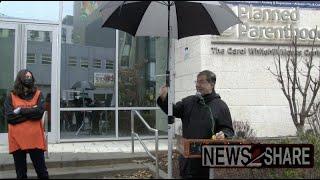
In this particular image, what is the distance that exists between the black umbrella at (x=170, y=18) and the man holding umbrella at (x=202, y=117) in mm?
599

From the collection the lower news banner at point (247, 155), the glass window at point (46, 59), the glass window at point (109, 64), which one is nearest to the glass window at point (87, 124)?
the glass window at point (109, 64)

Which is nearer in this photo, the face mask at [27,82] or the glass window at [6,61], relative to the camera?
the face mask at [27,82]

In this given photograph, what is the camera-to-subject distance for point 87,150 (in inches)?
440

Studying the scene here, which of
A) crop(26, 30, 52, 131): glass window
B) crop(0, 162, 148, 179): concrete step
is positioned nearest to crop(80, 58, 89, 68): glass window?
crop(26, 30, 52, 131): glass window

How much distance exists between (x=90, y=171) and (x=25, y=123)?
6.46ft

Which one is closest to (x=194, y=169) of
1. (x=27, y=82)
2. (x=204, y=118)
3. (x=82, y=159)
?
(x=204, y=118)

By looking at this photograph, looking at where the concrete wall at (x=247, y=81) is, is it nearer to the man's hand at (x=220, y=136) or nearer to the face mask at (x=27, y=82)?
the face mask at (x=27, y=82)

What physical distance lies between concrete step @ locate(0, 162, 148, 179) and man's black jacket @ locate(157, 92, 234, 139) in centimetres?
270

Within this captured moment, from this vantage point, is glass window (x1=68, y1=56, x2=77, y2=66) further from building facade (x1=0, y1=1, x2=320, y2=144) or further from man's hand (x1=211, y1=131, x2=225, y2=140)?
man's hand (x1=211, y1=131, x2=225, y2=140)

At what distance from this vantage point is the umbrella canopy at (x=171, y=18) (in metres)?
6.26

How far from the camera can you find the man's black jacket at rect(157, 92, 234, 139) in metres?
5.59

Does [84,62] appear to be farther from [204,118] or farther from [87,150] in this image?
[204,118]

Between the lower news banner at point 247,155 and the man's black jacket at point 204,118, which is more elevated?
the man's black jacket at point 204,118

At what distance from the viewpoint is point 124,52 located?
538 inches
